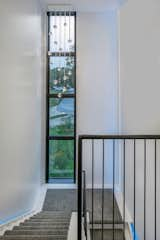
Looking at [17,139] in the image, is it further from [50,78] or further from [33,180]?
[50,78]

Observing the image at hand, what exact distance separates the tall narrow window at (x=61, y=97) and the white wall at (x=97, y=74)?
0.19 meters

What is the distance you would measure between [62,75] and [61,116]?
0.98m

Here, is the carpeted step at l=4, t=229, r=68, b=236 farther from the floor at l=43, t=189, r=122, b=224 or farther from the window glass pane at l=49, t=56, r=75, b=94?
the window glass pane at l=49, t=56, r=75, b=94

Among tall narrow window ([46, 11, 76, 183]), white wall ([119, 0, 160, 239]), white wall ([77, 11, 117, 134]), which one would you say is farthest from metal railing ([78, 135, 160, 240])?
white wall ([77, 11, 117, 134])

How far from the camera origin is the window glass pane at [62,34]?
19.1ft

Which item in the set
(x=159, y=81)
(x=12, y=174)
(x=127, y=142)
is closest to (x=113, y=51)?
(x=127, y=142)

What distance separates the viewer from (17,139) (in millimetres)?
3570

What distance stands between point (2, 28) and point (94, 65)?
3.12 metres

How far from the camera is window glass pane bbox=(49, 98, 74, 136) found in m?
5.84

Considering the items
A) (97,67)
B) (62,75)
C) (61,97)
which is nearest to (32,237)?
(61,97)

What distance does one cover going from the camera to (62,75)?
19.1 ft

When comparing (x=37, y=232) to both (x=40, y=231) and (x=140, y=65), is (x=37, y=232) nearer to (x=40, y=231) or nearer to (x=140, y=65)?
(x=40, y=231)

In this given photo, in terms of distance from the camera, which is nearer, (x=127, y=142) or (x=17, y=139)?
(x=17, y=139)

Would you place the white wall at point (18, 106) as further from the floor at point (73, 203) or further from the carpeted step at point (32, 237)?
the carpeted step at point (32, 237)
